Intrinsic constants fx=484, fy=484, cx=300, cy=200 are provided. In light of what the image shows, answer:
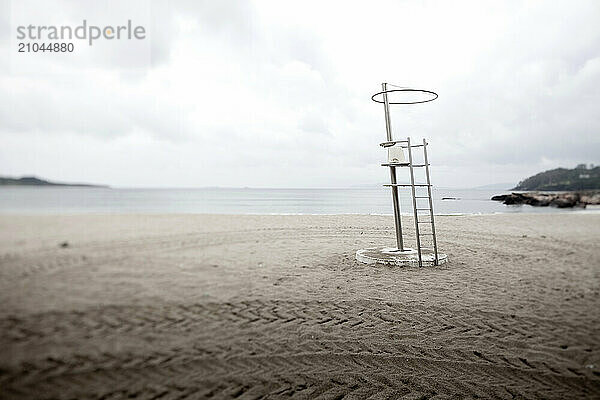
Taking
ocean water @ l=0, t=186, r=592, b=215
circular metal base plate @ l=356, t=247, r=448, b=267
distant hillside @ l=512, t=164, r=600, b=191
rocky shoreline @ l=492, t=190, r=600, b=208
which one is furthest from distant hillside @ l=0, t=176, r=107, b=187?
distant hillside @ l=512, t=164, r=600, b=191

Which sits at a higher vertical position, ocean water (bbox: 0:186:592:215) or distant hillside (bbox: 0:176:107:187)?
distant hillside (bbox: 0:176:107:187)

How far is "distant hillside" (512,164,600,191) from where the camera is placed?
6.88ft

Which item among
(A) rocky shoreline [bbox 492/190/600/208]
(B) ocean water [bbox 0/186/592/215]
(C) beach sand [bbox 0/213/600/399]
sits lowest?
(C) beach sand [bbox 0/213/600/399]

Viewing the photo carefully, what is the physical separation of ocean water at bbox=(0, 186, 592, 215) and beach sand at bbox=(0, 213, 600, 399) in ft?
0.11

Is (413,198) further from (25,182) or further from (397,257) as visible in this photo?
(25,182)

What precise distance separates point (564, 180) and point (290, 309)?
1334 millimetres

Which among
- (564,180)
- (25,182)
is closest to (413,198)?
(564,180)

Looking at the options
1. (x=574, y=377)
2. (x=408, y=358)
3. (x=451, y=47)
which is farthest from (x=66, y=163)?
A: (x=574, y=377)

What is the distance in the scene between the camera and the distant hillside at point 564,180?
2.10 meters

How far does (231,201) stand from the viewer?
5.60ft

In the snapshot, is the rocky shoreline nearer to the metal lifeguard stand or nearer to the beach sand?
the beach sand

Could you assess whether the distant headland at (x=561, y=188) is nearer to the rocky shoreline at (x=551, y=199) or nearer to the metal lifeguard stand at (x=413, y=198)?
the rocky shoreline at (x=551, y=199)

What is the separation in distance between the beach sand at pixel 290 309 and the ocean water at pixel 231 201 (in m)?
0.03

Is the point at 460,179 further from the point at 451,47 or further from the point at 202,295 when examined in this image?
the point at 202,295
